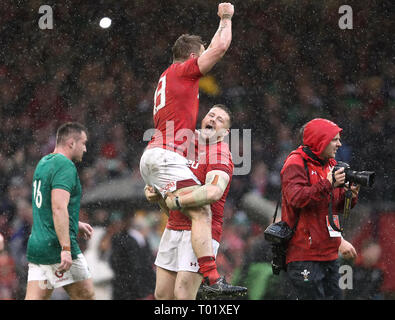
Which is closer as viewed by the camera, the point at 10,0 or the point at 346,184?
the point at 346,184

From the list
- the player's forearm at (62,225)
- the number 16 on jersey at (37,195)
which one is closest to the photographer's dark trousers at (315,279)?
the player's forearm at (62,225)

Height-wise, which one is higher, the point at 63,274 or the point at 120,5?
the point at 120,5

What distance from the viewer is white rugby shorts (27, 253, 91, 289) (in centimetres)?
516

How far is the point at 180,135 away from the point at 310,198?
101 centimetres

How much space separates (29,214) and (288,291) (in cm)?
320

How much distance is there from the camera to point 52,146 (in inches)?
333

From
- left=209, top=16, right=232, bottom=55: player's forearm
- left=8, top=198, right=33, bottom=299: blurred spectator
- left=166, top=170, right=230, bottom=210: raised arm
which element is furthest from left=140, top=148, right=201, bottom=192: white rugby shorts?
left=8, top=198, right=33, bottom=299: blurred spectator

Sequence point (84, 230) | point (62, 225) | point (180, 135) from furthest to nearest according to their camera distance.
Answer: point (84, 230)
point (62, 225)
point (180, 135)

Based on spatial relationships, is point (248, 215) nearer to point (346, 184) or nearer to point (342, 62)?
point (342, 62)

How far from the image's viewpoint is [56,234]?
17.0ft

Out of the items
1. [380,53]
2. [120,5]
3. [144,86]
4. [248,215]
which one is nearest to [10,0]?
[120,5]

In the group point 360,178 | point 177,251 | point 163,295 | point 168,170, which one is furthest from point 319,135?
point 163,295

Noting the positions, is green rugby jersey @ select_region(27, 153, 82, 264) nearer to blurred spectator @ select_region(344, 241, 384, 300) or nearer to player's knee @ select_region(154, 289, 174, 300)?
player's knee @ select_region(154, 289, 174, 300)

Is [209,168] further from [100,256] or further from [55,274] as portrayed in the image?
[100,256]
